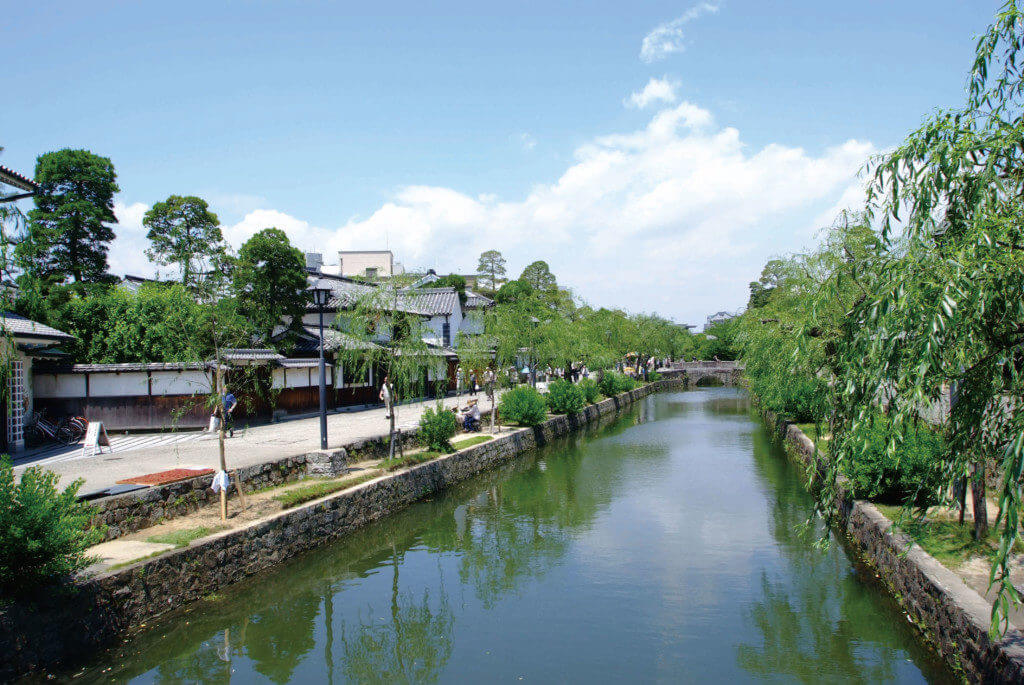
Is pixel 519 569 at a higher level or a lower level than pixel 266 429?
lower

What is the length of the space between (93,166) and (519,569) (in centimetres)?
2166

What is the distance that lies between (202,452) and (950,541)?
1368 centimetres

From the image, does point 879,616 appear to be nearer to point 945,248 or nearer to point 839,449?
point 839,449

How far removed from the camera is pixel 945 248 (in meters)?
5.25

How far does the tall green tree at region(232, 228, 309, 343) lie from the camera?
22859mm

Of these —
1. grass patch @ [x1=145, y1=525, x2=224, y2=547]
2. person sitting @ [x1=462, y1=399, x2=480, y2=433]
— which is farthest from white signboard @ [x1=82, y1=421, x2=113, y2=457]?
person sitting @ [x1=462, y1=399, x2=480, y2=433]

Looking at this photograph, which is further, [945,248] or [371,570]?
[371,570]

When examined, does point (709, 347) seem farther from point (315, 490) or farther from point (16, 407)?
point (16, 407)

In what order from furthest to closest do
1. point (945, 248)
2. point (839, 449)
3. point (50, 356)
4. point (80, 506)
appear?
point (50, 356) < point (80, 506) < point (839, 449) < point (945, 248)

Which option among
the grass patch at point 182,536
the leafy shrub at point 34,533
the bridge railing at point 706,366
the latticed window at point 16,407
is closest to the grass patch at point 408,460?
the grass patch at point 182,536

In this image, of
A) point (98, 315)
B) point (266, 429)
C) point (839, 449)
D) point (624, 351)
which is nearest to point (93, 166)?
point (98, 315)

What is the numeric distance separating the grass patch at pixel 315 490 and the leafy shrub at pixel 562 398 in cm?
1461

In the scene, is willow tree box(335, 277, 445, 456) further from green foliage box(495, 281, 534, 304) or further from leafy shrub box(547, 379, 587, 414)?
green foliage box(495, 281, 534, 304)

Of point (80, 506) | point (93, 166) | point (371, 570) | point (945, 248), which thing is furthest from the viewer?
point (93, 166)
